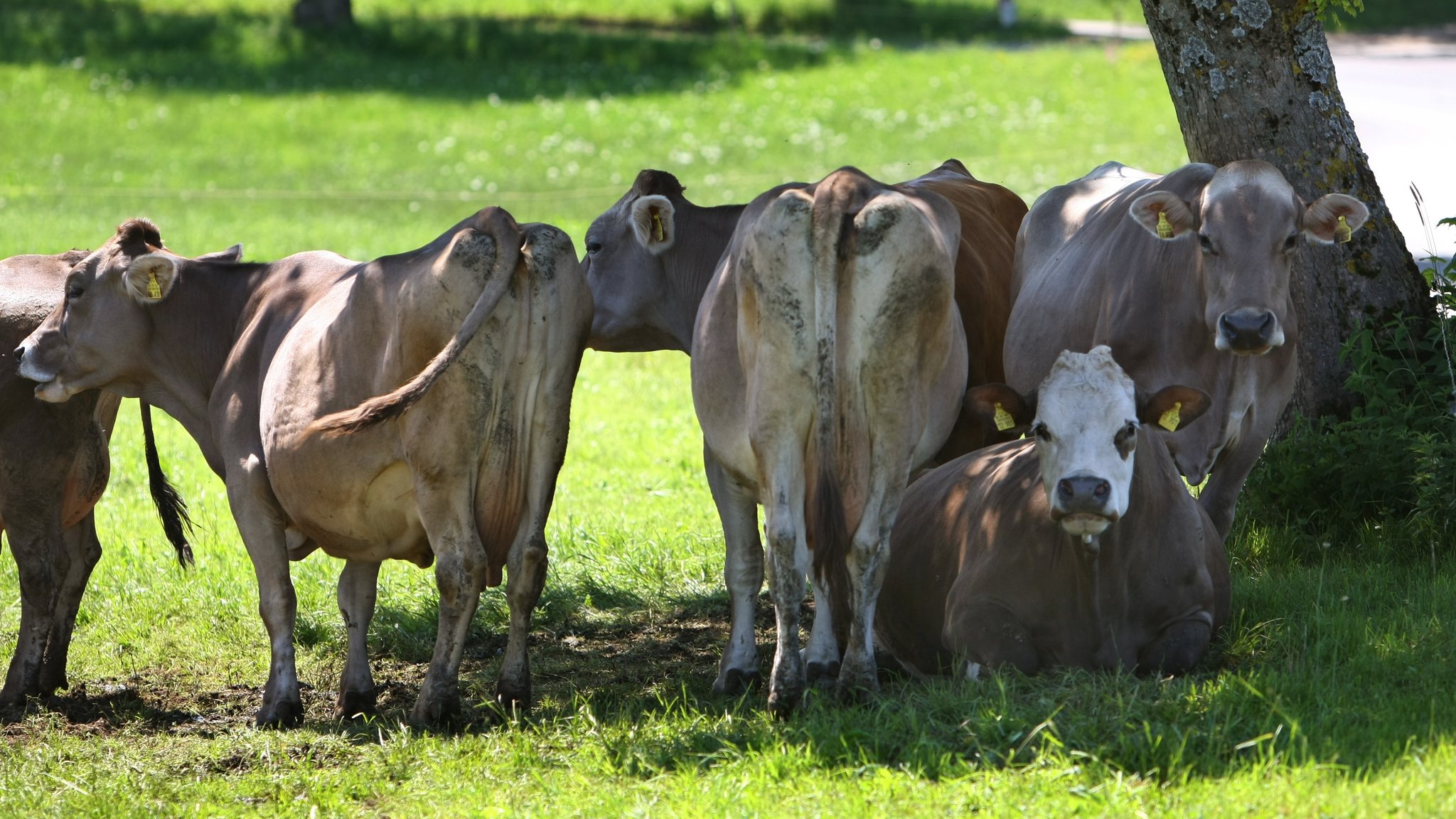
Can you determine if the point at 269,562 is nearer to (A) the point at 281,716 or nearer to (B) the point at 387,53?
(A) the point at 281,716

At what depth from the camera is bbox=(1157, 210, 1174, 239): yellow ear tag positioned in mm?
6242

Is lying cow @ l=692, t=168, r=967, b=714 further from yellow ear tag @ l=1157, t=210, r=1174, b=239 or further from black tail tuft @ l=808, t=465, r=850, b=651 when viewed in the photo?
yellow ear tag @ l=1157, t=210, r=1174, b=239

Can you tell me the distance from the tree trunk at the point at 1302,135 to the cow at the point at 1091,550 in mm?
1882

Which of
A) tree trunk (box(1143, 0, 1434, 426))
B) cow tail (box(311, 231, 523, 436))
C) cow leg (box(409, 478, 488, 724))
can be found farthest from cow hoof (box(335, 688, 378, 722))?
tree trunk (box(1143, 0, 1434, 426))

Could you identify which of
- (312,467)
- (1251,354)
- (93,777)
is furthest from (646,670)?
(1251,354)

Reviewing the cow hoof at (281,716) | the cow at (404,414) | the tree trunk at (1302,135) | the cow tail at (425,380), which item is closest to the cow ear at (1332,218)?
the tree trunk at (1302,135)

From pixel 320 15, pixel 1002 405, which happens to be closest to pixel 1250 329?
pixel 1002 405

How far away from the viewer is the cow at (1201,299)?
593cm

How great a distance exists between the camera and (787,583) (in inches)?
210

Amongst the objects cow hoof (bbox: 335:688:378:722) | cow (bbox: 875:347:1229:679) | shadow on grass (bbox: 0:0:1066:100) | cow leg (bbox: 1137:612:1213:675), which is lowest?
cow hoof (bbox: 335:688:378:722)

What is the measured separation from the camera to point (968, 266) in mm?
7293

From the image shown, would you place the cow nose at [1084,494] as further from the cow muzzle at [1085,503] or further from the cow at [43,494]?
the cow at [43,494]

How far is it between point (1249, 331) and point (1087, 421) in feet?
2.60

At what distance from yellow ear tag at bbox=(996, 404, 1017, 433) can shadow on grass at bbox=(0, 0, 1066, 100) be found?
25.1m
